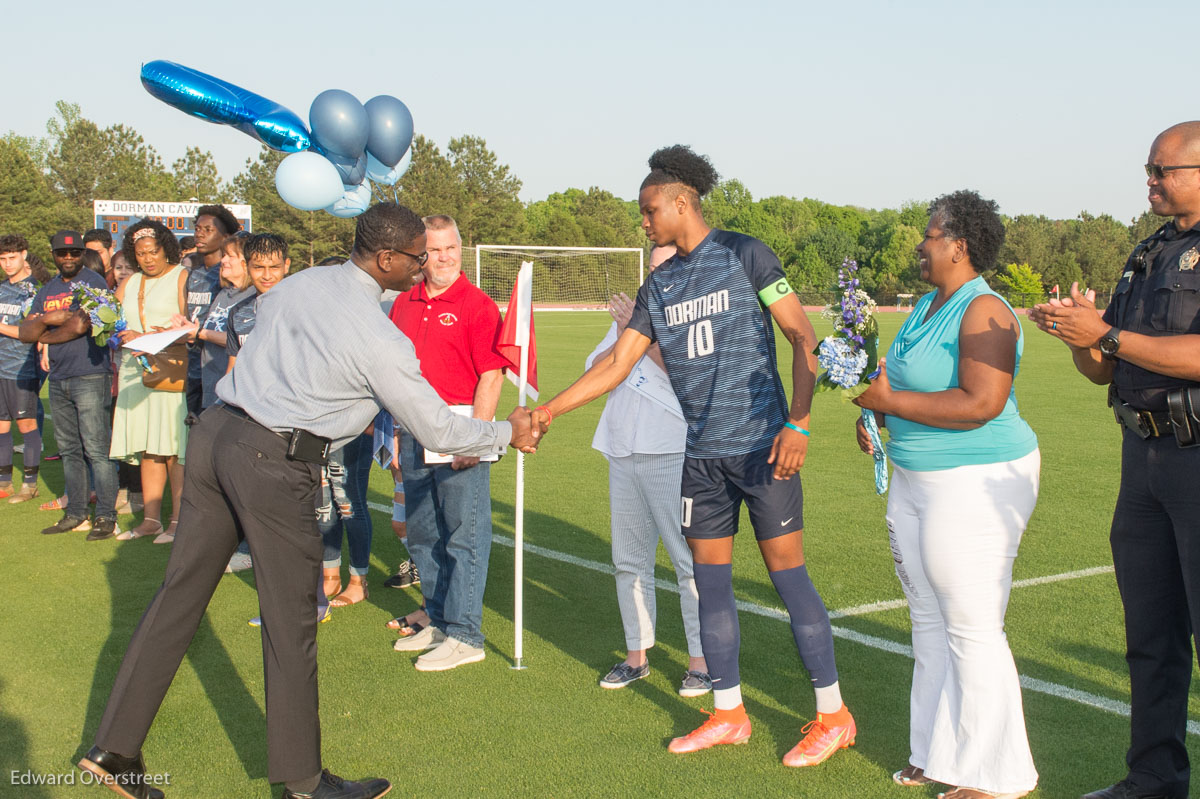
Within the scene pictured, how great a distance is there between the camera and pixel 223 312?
6766 mm

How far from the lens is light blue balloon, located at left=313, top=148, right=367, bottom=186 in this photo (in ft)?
23.6

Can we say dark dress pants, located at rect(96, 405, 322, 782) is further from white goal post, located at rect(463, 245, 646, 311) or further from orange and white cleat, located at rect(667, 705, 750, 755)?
white goal post, located at rect(463, 245, 646, 311)

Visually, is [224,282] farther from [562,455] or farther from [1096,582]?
[1096,582]

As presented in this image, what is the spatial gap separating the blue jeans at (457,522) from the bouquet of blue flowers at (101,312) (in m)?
3.34

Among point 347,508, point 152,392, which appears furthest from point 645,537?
point 152,392

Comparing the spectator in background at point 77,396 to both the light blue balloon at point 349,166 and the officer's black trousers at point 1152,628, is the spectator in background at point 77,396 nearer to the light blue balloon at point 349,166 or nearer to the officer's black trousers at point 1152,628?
the light blue balloon at point 349,166

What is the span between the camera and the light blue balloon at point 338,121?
6844mm

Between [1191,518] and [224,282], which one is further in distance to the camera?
[224,282]

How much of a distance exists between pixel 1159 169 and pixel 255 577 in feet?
11.1

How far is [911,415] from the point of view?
11.6 ft

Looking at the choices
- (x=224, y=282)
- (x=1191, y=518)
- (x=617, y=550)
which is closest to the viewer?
(x=1191, y=518)

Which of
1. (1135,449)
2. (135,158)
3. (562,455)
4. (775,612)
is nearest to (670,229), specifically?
(1135,449)

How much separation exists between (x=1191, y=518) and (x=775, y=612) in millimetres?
2866

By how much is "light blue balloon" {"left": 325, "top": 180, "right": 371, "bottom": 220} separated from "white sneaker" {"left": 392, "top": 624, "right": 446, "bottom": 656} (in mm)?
3223
